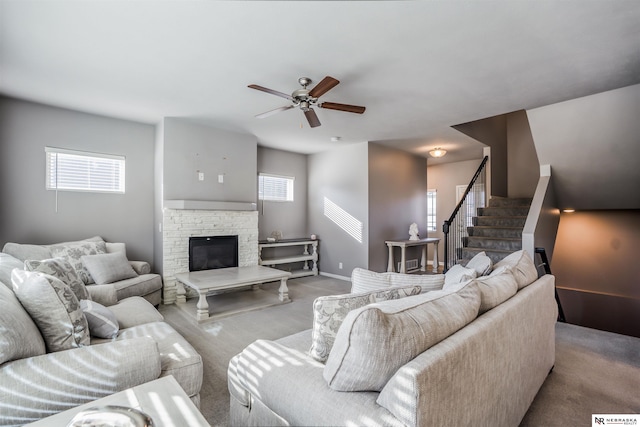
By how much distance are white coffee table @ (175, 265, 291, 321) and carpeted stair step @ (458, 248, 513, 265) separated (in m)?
3.11

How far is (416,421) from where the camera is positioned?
906 mm

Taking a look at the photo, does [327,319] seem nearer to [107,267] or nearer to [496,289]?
[496,289]

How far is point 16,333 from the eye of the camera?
4.29 feet

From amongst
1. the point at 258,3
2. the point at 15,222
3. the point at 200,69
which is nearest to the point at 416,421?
the point at 258,3

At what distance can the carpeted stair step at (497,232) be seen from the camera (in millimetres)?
5184

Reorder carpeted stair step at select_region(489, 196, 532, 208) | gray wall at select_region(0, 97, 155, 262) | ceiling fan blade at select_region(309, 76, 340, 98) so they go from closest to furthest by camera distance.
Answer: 1. ceiling fan blade at select_region(309, 76, 340, 98)
2. gray wall at select_region(0, 97, 155, 262)
3. carpeted stair step at select_region(489, 196, 532, 208)

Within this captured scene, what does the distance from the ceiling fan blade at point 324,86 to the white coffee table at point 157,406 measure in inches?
98.4

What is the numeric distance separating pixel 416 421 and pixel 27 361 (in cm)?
164

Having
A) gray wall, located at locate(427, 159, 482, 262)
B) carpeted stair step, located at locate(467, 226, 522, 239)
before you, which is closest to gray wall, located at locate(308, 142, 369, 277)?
carpeted stair step, located at locate(467, 226, 522, 239)

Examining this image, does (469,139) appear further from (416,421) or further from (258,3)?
(416,421)

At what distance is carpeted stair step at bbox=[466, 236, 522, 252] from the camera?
4.82m

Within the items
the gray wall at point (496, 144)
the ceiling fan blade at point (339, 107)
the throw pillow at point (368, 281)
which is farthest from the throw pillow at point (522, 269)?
the gray wall at point (496, 144)

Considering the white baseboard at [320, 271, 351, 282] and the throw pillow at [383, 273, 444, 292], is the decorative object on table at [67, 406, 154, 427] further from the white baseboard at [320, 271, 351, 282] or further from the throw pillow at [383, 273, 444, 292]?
the white baseboard at [320, 271, 351, 282]

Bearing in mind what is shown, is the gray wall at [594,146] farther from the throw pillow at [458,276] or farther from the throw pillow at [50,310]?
the throw pillow at [50,310]
